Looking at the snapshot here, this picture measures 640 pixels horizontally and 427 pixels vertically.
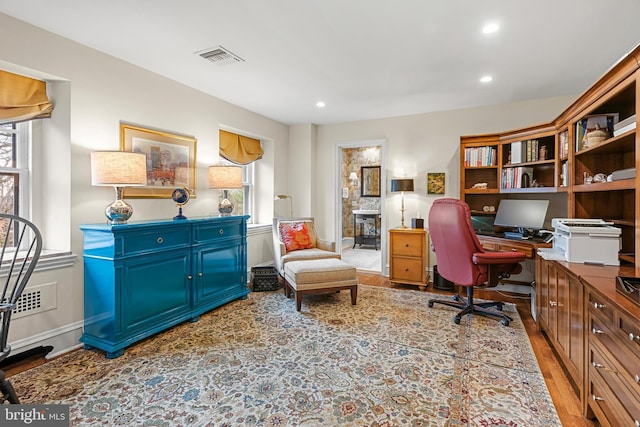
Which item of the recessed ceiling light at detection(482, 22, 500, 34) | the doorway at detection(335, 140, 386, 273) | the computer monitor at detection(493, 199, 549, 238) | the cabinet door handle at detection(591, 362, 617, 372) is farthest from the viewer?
the doorway at detection(335, 140, 386, 273)

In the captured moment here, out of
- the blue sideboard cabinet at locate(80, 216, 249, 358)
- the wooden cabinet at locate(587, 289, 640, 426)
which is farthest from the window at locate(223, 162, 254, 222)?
the wooden cabinet at locate(587, 289, 640, 426)

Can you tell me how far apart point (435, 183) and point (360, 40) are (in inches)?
101

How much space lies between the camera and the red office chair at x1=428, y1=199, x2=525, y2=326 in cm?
280

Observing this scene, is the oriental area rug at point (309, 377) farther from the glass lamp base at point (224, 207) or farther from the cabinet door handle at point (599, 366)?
the glass lamp base at point (224, 207)

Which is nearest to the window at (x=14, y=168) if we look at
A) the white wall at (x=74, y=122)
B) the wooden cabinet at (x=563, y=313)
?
the white wall at (x=74, y=122)

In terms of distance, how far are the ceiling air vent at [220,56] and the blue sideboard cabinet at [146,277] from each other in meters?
1.46

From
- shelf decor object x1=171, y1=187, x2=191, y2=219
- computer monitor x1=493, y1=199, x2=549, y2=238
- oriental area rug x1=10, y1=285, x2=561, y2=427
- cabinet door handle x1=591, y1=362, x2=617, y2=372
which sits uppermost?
shelf decor object x1=171, y1=187, x2=191, y2=219

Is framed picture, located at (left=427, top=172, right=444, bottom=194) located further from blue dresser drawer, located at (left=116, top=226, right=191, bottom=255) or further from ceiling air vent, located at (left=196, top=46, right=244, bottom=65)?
blue dresser drawer, located at (left=116, top=226, right=191, bottom=255)

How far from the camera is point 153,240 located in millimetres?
2668

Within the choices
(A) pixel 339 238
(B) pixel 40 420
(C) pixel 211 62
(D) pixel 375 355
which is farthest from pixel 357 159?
(B) pixel 40 420

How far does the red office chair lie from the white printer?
0.62 metres

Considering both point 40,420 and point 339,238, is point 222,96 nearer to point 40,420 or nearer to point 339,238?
point 339,238

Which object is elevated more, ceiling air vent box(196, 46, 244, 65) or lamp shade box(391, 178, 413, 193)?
ceiling air vent box(196, 46, 244, 65)

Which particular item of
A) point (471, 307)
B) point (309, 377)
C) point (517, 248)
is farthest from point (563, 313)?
point (309, 377)
